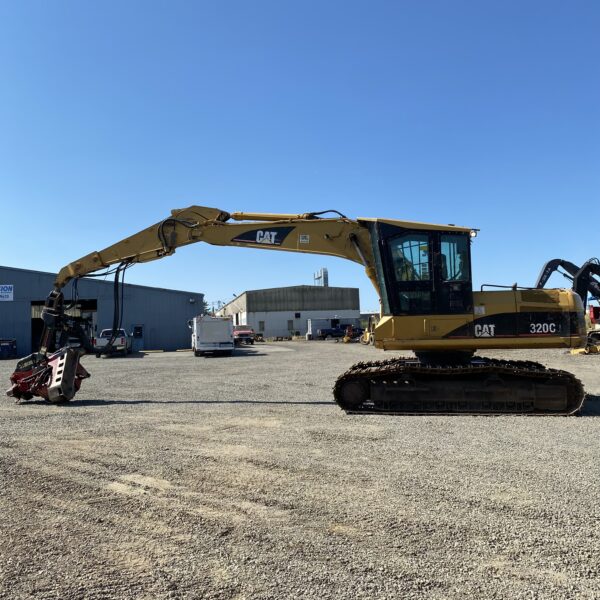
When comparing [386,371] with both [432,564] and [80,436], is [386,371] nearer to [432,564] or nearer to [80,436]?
[80,436]

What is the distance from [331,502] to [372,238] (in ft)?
23.4

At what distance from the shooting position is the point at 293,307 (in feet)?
254

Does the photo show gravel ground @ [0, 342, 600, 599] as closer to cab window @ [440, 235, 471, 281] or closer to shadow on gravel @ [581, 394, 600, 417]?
shadow on gravel @ [581, 394, 600, 417]

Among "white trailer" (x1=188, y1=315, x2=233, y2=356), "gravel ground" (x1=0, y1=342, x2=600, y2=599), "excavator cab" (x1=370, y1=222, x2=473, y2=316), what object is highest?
"excavator cab" (x1=370, y1=222, x2=473, y2=316)

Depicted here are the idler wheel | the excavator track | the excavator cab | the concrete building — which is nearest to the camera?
the excavator track

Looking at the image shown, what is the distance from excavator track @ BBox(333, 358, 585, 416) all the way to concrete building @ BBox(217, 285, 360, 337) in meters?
64.4

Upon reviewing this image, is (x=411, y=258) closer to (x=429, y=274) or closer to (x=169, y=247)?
(x=429, y=274)

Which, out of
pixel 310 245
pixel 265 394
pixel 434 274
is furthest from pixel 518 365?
pixel 265 394

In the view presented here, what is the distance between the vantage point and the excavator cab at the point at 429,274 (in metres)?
11.0

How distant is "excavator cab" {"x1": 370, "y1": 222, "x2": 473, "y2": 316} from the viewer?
433 inches

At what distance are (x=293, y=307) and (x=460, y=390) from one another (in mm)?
66871

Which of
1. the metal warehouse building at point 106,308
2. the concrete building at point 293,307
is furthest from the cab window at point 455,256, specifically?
the concrete building at point 293,307

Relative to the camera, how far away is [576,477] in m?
6.07

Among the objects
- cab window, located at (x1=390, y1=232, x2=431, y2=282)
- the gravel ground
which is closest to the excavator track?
the gravel ground
